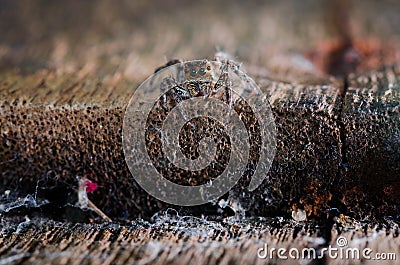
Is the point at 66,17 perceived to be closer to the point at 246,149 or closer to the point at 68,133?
the point at 68,133

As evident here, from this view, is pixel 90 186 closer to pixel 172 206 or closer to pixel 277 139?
pixel 172 206

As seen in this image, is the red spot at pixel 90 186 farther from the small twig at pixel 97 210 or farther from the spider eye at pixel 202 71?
the spider eye at pixel 202 71

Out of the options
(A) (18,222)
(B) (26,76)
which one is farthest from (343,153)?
(B) (26,76)

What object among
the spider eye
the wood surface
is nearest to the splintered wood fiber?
the wood surface

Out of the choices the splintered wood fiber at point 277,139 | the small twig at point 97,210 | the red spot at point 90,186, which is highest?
the splintered wood fiber at point 277,139

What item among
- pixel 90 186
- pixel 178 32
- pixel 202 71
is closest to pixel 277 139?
pixel 202 71

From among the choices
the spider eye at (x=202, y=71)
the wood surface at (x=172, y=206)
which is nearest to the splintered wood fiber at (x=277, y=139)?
the wood surface at (x=172, y=206)

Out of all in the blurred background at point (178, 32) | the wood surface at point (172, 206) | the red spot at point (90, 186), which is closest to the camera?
the wood surface at point (172, 206)

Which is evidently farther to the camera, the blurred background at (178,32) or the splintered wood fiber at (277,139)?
the blurred background at (178,32)
